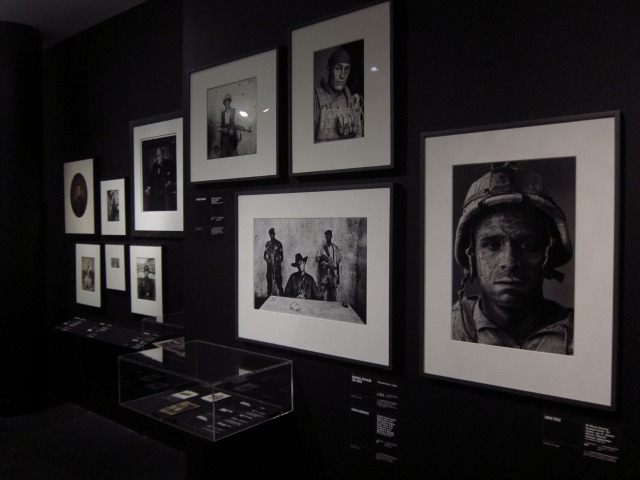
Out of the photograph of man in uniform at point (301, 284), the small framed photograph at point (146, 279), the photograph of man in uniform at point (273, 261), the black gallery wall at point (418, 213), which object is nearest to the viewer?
the black gallery wall at point (418, 213)

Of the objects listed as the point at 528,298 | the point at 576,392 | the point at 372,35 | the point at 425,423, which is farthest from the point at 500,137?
the point at 425,423

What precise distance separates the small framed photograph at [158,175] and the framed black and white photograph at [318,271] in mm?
1363

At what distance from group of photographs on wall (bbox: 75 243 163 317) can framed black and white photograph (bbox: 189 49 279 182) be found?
1.49 metres

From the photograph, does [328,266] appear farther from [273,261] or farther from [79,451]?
[79,451]

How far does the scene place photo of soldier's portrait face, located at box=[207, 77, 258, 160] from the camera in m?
2.94

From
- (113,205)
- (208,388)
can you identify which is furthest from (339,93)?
(113,205)

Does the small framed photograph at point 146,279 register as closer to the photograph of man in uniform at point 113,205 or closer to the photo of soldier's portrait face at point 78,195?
the photograph of man in uniform at point 113,205

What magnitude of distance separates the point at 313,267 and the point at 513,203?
1.05m

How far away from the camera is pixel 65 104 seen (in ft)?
18.3

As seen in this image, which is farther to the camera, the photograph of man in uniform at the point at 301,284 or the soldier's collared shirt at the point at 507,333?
the photograph of man in uniform at the point at 301,284

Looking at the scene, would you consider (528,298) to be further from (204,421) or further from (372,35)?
(204,421)

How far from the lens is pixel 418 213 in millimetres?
2359

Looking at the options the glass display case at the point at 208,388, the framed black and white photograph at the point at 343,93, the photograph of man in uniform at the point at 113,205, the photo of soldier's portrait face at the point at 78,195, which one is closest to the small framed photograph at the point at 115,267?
the photograph of man in uniform at the point at 113,205

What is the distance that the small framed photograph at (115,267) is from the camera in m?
4.82
